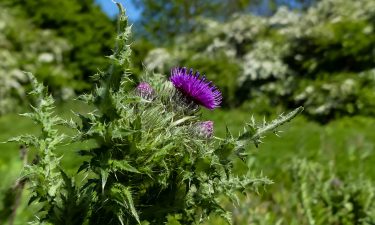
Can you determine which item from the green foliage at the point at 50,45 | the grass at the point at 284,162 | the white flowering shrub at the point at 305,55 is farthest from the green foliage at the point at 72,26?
the grass at the point at 284,162

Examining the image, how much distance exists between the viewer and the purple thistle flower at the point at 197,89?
6.41 feet

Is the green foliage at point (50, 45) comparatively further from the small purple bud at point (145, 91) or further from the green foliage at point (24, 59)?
the small purple bud at point (145, 91)

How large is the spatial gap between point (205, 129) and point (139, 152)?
0.21 metres

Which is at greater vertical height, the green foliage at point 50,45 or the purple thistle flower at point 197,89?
the green foliage at point 50,45

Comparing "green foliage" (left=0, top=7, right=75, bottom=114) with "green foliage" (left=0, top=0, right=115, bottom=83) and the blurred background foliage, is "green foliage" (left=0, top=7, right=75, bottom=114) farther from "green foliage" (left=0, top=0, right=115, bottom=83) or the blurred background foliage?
"green foliage" (left=0, top=0, right=115, bottom=83)

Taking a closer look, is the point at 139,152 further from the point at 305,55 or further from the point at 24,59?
the point at 24,59

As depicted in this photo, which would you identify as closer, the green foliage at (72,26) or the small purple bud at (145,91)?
the small purple bud at (145,91)

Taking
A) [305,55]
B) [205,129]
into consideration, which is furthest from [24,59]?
[205,129]

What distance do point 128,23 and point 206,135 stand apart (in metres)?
0.41

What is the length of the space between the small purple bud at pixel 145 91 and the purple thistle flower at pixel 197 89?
92 mm

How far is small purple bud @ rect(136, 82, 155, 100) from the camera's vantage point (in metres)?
1.91

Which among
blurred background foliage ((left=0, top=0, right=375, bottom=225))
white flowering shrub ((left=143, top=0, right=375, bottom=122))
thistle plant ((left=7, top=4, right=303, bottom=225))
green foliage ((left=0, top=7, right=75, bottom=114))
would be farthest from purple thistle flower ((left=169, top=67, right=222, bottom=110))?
green foliage ((left=0, top=7, right=75, bottom=114))

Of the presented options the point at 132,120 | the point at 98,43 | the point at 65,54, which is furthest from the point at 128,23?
the point at 98,43

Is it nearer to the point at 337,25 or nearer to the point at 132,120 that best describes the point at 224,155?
the point at 132,120
